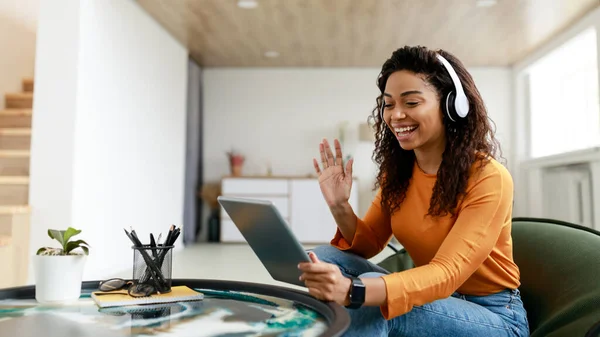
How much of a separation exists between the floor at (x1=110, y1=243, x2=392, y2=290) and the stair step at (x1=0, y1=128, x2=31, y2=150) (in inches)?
52.3

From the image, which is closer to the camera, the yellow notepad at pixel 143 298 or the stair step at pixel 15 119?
the yellow notepad at pixel 143 298

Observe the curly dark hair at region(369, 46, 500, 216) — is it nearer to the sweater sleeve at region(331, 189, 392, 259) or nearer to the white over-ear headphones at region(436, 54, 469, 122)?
the white over-ear headphones at region(436, 54, 469, 122)

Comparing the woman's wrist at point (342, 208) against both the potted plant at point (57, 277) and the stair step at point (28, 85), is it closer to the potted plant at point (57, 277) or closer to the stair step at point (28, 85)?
the potted plant at point (57, 277)

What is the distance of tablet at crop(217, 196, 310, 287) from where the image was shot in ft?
3.29

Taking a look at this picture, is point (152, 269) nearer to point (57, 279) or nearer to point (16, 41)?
point (57, 279)

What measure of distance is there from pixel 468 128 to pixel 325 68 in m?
6.25

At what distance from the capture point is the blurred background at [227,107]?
142 inches

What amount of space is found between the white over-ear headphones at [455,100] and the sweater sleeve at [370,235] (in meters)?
0.38

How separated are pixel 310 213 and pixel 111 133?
3.22 m

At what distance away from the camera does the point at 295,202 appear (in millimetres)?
6812

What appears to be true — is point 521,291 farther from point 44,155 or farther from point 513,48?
point 513,48

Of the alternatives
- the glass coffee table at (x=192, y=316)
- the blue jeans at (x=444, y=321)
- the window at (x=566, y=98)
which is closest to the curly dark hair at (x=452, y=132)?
the blue jeans at (x=444, y=321)

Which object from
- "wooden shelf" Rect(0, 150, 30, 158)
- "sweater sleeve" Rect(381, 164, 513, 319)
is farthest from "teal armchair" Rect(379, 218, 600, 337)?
"wooden shelf" Rect(0, 150, 30, 158)

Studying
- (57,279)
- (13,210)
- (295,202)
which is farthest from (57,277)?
(295,202)
